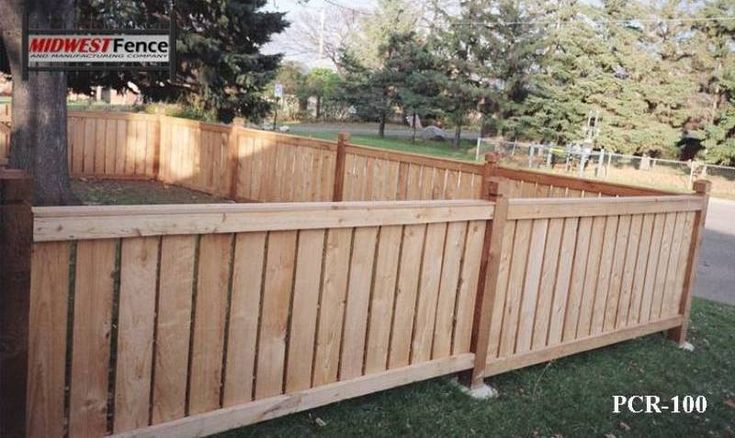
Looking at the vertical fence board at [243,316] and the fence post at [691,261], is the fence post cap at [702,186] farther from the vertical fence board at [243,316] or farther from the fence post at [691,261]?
the vertical fence board at [243,316]

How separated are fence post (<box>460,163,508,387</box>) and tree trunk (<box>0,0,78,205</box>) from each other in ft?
16.0

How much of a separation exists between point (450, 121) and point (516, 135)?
3.43m

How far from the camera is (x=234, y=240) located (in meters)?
2.96

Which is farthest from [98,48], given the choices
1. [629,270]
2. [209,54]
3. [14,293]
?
[209,54]

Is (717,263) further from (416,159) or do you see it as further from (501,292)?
(501,292)

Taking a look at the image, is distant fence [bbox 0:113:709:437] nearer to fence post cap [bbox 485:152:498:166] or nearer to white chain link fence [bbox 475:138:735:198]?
fence post cap [bbox 485:152:498:166]

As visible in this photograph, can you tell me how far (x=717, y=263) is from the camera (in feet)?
29.9

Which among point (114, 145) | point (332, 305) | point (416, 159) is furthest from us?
point (114, 145)

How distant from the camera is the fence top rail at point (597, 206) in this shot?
404cm

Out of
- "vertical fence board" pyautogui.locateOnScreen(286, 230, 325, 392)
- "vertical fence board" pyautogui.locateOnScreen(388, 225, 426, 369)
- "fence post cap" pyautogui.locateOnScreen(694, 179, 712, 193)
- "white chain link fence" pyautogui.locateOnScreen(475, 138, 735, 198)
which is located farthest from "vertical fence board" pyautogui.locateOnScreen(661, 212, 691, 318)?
"white chain link fence" pyautogui.locateOnScreen(475, 138, 735, 198)

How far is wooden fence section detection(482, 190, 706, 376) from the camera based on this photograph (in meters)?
4.11

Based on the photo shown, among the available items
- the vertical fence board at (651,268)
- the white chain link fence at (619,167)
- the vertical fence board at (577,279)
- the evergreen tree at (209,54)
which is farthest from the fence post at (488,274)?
the white chain link fence at (619,167)

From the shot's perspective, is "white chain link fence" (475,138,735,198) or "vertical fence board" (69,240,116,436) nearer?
"vertical fence board" (69,240,116,436)

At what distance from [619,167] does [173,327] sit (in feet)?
89.0
